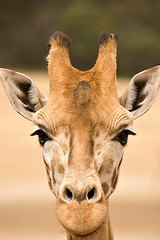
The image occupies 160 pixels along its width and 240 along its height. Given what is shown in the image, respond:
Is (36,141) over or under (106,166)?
over

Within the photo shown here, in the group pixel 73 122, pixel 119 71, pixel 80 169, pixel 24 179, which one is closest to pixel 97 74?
pixel 73 122

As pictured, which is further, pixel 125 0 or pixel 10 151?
pixel 125 0

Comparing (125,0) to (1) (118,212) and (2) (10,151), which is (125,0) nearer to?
(2) (10,151)

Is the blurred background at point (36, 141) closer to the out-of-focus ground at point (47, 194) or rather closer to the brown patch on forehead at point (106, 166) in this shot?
the out-of-focus ground at point (47, 194)

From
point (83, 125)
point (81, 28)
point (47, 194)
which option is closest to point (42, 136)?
point (83, 125)

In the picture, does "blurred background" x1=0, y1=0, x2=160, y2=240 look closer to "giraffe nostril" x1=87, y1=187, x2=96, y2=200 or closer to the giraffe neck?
the giraffe neck

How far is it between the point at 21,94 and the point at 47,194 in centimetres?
1176

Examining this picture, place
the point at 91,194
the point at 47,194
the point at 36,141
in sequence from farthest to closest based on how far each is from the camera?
the point at 36,141, the point at 47,194, the point at 91,194

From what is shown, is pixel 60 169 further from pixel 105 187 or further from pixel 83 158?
pixel 105 187

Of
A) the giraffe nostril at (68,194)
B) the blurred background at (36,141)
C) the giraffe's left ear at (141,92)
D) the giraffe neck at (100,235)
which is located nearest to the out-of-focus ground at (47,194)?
the blurred background at (36,141)

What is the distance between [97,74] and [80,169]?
1699 millimetres

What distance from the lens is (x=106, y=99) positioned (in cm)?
939

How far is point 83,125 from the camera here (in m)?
8.90

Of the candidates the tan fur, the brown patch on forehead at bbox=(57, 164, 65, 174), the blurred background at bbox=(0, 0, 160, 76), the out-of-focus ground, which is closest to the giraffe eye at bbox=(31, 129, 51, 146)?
the tan fur
